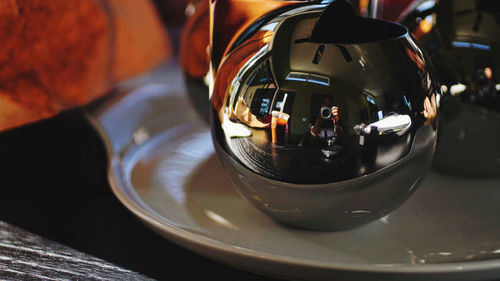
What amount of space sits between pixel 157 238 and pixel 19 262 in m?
0.07

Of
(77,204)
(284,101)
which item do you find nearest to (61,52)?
(77,204)

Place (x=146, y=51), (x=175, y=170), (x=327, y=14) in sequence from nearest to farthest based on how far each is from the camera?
(x=327, y=14)
(x=175, y=170)
(x=146, y=51)

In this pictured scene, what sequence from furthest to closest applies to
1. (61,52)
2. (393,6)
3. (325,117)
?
(393,6) < (61,52) < (325,117)

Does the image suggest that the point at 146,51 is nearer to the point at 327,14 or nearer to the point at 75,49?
the point at 75,49

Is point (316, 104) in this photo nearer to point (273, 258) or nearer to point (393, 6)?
point (273, 258)

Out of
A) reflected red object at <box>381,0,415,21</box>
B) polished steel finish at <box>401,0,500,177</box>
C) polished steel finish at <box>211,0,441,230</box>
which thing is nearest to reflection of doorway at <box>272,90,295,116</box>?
polished steel finish at <box>211,0,441,230</box>

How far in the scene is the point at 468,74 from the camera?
31 cm

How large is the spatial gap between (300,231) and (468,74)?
5.4 inches

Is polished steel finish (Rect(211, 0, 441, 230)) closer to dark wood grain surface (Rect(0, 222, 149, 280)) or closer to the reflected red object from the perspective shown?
dark wood grain surface (Rect(0, 222, 149, 280))

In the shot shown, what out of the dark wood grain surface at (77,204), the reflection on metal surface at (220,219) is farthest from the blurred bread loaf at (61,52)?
the reflection on metal surface at (220,219)

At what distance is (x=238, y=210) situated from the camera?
0.30 metres

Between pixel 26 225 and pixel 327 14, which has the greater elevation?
pixel 327 14

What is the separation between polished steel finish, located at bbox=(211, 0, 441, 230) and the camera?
0.23m

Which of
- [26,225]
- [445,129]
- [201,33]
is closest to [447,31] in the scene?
[445,129]
